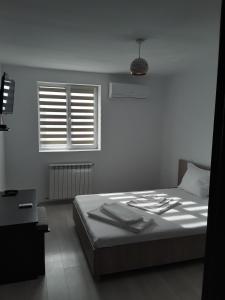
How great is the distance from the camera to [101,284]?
87.3 inches

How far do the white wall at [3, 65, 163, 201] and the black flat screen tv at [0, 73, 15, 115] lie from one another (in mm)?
1290

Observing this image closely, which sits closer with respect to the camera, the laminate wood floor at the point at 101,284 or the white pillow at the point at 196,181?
the laminate wood floor at the point at 101,284

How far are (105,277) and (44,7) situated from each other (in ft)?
8.07

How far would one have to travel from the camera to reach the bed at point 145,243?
2242 millimetres

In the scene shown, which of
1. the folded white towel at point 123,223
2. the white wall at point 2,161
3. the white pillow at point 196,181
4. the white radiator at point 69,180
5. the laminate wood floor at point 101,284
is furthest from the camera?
the white radiator at point 69,180

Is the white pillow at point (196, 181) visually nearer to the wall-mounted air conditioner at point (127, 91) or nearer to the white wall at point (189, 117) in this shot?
the white wall at point (189, 117)

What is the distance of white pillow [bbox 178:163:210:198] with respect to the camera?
340 centimetres

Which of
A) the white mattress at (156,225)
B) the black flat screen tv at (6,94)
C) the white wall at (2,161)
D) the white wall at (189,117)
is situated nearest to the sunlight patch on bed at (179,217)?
the white mattress at (156,225)

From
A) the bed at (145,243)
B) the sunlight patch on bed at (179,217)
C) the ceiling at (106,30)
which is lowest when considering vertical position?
the bed at (145,243)

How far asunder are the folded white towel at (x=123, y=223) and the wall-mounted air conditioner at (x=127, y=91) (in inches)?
89.9

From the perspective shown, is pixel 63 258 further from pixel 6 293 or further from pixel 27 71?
pixel 27 71

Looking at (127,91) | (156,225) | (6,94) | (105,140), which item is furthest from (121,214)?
(127,91)

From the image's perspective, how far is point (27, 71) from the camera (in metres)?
3.92

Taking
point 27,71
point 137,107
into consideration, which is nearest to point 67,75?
point 27,71
